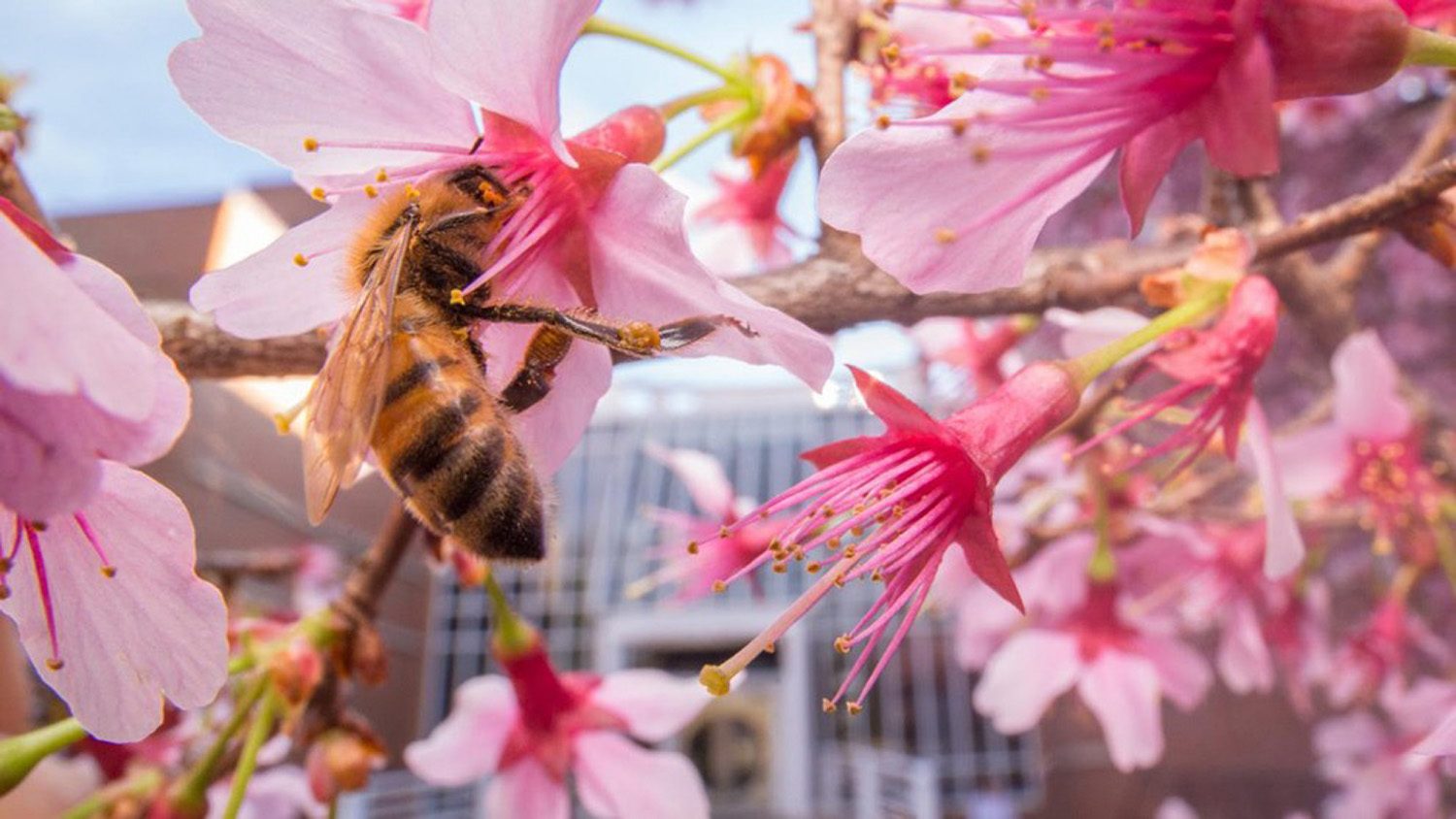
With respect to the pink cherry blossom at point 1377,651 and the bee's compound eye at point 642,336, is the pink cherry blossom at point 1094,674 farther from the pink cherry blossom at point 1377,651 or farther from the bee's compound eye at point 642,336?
the bee's compound eye at point 642,336

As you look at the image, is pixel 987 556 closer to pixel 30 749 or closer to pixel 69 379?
pixel 69 379

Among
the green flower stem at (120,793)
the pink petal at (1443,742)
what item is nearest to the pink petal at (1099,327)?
the pink petal at (1443,742)

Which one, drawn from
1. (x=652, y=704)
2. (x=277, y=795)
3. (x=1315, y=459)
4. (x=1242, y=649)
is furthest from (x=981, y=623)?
(x=277, y=795)

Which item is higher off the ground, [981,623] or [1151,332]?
[1151,332]

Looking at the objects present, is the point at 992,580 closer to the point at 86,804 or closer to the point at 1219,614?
the point at 86,804

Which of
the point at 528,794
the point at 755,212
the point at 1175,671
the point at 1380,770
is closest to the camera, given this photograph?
the point at 528,794

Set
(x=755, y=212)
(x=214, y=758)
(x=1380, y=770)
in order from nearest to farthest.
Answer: (x=214, y=758) < (x=755, y=212) < (x=1380, y=770)

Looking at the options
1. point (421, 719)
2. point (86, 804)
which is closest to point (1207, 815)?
point (421, 719)
